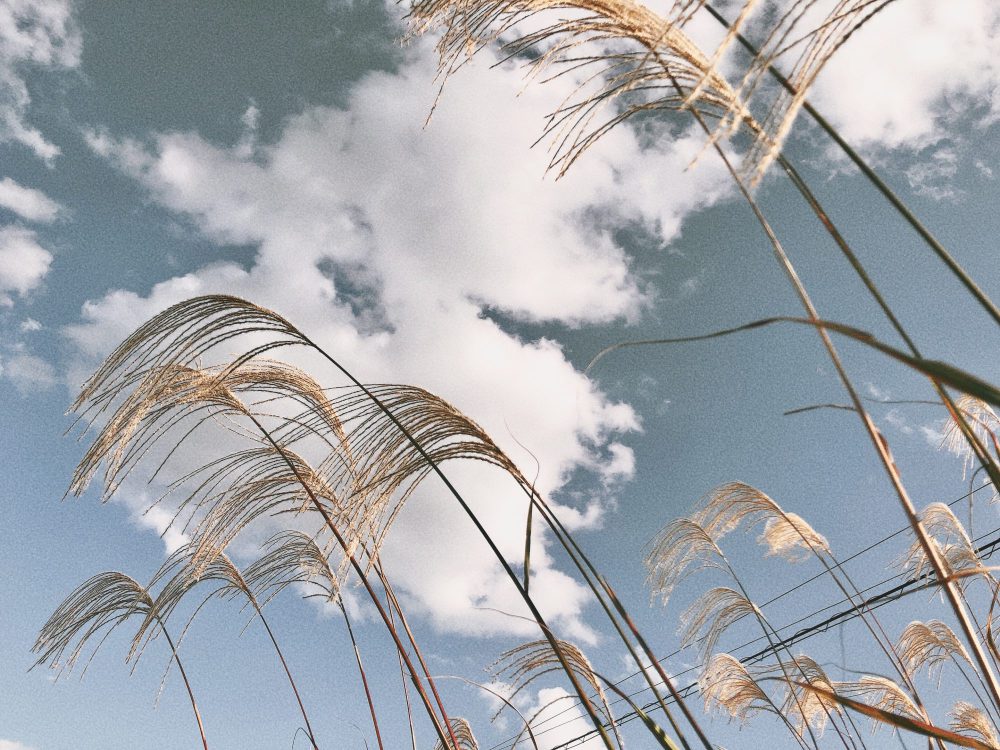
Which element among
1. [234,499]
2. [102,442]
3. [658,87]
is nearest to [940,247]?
[658,87]

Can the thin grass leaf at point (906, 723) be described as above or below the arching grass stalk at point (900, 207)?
below

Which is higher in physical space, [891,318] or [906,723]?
[891,318]

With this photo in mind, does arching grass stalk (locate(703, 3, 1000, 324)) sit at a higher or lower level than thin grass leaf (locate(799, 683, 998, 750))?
higher

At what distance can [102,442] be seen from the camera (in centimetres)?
179

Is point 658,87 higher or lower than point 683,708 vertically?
higher

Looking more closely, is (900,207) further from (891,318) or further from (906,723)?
(906,723)

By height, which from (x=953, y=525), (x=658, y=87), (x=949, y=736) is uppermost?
(x=953, y=525)

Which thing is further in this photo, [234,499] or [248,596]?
[248,596]

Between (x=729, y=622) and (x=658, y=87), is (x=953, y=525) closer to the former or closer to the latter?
(x=729, y=622)

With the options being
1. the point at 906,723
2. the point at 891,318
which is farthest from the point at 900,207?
the point at 906,723

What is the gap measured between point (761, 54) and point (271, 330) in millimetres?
1290

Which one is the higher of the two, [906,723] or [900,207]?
[900,207]

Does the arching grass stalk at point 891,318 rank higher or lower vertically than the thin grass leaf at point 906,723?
higher

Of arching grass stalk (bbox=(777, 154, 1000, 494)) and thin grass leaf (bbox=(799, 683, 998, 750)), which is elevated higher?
arching grass stalk (bbox=(777, 154, 1000, 494))
